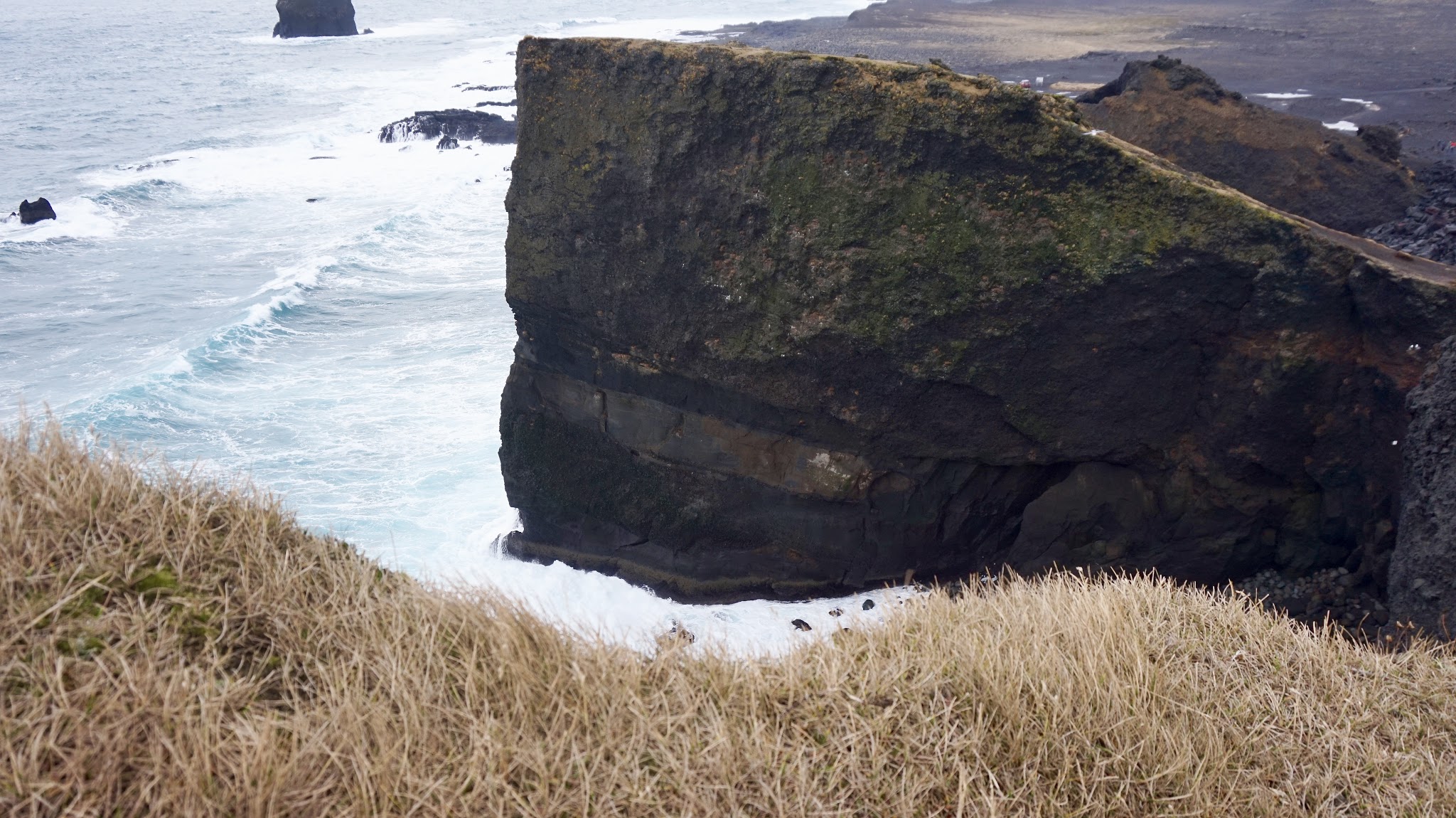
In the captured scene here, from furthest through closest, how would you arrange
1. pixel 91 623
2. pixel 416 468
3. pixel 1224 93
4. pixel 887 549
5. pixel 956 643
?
pixel 1224 93 → pixel 416 468 → pixel 887 549 → pixel 956 643 → pixel 91 623

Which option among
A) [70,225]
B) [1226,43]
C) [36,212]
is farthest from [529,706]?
[1226,43]

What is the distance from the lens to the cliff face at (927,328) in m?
6.79

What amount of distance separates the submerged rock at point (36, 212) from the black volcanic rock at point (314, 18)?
37.7m

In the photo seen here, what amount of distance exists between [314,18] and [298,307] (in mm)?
45765

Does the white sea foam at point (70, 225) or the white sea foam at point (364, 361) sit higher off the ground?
the white sea foam at point (70, 225)

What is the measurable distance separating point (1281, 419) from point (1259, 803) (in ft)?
14.5

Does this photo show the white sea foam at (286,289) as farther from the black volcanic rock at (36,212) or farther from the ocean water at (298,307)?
the black volcanic rock at (36,212)

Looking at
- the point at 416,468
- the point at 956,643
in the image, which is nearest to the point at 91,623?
the point at 956,643

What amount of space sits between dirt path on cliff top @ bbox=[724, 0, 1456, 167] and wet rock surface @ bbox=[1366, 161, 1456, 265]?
170 cm

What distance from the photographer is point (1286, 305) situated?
6703mm

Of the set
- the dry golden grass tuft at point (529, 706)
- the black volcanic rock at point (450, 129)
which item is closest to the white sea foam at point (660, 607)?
the dry golden grass tuft at point (529, 706)

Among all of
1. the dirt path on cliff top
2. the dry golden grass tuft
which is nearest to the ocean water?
the dry golden grass tuft

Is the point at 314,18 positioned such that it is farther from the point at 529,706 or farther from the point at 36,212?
the point at 529,706

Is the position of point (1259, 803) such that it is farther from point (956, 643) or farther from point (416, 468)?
point (416, 468)
